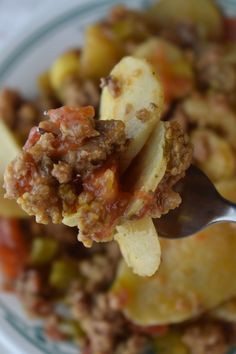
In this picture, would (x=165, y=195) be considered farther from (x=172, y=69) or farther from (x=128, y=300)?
(x=172, y=69)

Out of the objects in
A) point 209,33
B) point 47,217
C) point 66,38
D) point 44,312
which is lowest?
point 44,312

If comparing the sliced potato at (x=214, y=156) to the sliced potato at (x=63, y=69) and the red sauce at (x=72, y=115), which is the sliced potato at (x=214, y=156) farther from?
the red sauce at (x=72, y=115)

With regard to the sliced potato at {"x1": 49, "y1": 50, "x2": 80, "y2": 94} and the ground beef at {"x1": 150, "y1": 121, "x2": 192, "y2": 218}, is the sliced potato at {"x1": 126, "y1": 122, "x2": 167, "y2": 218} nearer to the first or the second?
the ground beef at {"x1": 150, "y1": 121, "x2": 192, "y2": 218}

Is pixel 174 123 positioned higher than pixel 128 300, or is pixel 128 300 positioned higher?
pixel 174 123

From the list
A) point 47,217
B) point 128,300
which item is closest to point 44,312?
point 128,300

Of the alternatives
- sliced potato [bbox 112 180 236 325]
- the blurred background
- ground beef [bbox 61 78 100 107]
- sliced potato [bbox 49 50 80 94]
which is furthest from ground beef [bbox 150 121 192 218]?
the blurred background

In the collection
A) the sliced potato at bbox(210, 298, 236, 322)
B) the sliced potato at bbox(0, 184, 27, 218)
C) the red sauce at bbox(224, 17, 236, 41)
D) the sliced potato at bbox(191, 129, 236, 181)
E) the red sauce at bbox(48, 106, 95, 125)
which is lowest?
the sliced potato at bbox(210, 298, 236, 322)

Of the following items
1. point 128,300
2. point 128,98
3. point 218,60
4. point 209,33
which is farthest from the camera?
point 209,33

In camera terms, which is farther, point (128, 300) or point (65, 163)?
point (128, 300)
